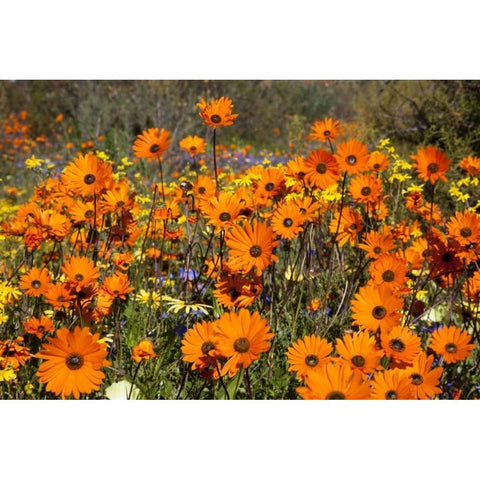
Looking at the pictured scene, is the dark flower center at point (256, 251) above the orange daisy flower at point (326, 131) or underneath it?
underneath

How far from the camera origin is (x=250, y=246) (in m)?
1.68

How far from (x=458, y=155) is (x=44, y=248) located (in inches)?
117

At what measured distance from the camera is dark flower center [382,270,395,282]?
1.77 m

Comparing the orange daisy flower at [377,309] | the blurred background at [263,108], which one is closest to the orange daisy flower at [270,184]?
the orange daisy flower at [377,309]

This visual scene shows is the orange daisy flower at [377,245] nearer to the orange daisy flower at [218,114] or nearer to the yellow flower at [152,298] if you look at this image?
the orange daisy flower at [218,114]

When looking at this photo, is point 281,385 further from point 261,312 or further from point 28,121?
point 28,121

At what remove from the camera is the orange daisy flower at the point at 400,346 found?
4.74 feet

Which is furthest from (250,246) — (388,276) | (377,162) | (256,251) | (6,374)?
(377,162)

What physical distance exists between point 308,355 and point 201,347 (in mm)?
276

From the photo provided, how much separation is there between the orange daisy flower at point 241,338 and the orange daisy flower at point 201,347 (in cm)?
9

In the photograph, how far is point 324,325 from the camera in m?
2.15

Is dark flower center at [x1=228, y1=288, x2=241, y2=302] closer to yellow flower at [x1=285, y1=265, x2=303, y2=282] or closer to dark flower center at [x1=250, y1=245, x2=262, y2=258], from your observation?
dark flower center at [x1=250, y1=245, x2=262, y2=258]

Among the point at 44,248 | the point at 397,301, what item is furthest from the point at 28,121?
the point at 397,301
